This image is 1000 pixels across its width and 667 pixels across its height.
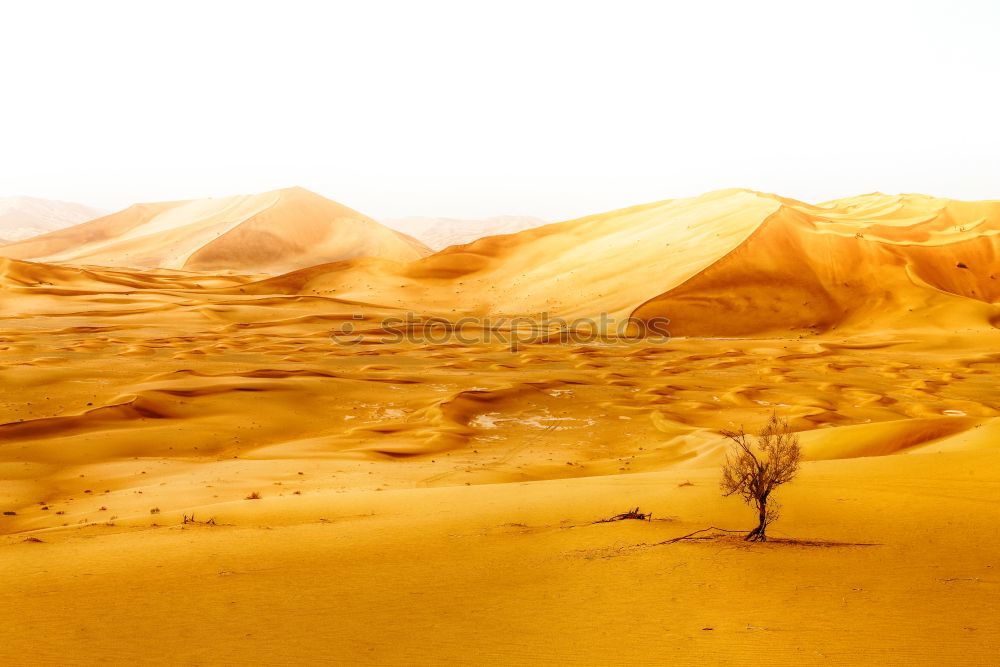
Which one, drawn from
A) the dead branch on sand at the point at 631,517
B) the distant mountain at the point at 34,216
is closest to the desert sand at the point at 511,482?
the dead branch on sand at the point at 631,517

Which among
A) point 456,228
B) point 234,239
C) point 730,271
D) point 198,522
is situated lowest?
point 198,522

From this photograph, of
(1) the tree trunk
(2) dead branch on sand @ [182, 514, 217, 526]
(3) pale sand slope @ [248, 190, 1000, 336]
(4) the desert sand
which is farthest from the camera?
(3) pale sand slope @ [248, 190, 1000, 336]

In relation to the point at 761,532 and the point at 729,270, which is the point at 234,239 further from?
the point at 761,532

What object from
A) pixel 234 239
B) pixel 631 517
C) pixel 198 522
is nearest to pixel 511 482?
pixel 631 517

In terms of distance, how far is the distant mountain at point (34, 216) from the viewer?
388 feet

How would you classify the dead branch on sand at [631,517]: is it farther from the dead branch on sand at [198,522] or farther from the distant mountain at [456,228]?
the distant mountain at [456,228]

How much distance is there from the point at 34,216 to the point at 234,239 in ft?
295

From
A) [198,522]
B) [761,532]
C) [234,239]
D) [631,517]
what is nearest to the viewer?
[761,532]

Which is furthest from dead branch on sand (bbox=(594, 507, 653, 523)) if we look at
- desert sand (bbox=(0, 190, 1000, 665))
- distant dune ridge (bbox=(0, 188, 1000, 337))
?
distant dune ridge (bbox=(0, 188, 1000, 337))

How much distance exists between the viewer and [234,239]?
63.3 metres

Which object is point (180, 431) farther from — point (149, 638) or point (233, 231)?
point (233, 231)

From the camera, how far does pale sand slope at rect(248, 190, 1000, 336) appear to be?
24.5m

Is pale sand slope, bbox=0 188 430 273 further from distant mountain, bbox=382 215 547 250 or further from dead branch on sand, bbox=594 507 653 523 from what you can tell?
dead branch on sand, bbox=594 507 653 523

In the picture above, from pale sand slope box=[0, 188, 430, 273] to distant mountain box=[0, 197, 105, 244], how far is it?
5108 centimetres
